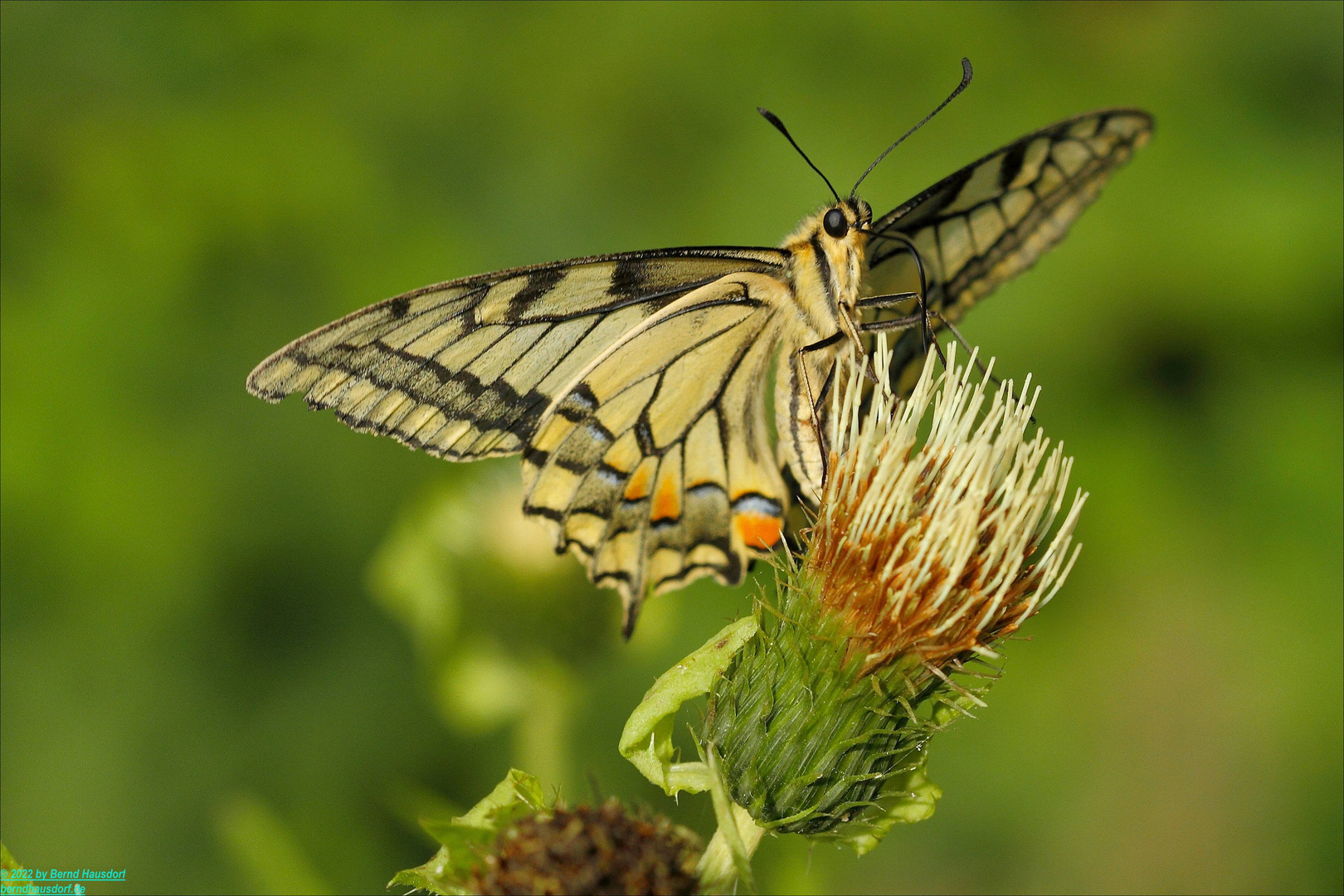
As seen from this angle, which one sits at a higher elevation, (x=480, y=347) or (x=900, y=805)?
(x=480, y=347)

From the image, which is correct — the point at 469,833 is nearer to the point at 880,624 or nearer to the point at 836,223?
the point at 880,624

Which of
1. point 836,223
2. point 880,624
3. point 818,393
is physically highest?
point 836,223

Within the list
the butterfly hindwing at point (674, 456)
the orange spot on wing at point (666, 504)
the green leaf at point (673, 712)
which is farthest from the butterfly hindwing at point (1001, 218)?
the green leaf at point (673, 712)

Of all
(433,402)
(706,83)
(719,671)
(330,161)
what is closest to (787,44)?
(706,83)

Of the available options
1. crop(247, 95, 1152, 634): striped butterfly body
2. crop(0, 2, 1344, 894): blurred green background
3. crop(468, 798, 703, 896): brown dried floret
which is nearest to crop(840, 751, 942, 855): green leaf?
crop(468, 798, 703, 896): brown dried floret

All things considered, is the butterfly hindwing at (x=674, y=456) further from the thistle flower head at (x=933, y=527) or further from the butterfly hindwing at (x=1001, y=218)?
the butterfly hindwing at (x=1001, y=218)

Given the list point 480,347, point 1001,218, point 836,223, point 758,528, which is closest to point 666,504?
point 758,528

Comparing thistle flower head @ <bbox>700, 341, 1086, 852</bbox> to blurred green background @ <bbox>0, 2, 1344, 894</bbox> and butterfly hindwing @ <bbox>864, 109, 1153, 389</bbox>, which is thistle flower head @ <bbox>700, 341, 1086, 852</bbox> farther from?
blurred green background @ <bbox>0, 2, 1344, 894</bbox>
